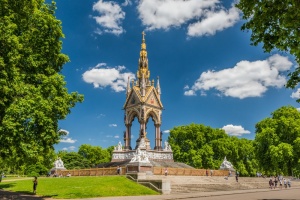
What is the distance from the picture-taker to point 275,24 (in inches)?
439

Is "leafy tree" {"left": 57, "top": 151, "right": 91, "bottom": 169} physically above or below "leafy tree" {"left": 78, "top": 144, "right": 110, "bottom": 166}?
below

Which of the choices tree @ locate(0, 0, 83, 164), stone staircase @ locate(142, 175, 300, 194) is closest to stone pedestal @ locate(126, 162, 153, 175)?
stone staircase @ locate(142, 175, 300, 194)

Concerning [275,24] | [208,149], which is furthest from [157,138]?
[275,24]

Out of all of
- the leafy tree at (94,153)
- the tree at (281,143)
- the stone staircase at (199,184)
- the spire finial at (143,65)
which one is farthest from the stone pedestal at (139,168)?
the leafy tree at (94,153)

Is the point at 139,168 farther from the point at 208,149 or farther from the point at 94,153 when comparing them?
the point at 94,153

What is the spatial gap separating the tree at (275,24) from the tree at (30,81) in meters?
11.2

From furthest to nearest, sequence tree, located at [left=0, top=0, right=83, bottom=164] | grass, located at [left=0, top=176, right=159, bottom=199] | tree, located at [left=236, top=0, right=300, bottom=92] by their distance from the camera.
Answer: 1. grass, located at [left=0, top=176, right=159, bottom=199]
2. tree, located at [left=0, top=0, right=83, bottom=164]
3. tree, located at [left=236, top=0, right=300, bottom=92]

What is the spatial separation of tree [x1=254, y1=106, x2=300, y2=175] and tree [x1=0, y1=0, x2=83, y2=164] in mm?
37748

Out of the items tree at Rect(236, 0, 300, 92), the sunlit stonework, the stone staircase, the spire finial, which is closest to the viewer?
tree at Rect(236, 0, 300, 92)

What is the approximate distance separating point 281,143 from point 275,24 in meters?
41.3

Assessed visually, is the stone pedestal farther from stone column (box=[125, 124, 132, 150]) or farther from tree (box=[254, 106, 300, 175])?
tree (box=[254, 106, 300, 175])

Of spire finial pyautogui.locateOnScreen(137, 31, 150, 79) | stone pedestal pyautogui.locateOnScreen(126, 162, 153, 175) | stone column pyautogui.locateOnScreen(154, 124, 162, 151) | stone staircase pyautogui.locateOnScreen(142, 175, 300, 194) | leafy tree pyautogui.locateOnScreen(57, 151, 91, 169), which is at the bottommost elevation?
stone staircase pyautogui.locateOnScreen(142, 175, 300, 194)

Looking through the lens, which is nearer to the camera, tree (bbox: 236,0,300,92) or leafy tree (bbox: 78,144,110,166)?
tree (bbox: 236,0,300,92)

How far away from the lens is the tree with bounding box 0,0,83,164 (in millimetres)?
15766
